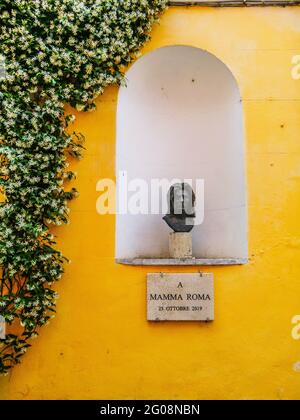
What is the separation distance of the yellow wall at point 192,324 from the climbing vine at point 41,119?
169 mm

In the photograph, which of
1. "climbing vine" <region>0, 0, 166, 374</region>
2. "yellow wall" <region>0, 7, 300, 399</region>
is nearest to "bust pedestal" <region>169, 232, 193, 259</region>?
"yellow wall" <region>0, 7, 300, 399</region>

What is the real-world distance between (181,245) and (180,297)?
1.53 feet

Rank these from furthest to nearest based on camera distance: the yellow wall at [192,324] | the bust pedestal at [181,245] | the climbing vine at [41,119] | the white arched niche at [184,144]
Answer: the white arched niche at [184,144]
the bust pedestal at [181,245]
the yellow wall at [192,324]
the climbing vine at [41,119]

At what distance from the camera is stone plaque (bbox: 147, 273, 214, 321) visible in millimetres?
3828

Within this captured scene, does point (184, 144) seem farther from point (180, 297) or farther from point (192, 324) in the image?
point (192, 324)

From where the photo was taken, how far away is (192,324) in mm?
3848

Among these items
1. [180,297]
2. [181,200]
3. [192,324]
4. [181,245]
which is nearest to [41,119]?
[181,200]

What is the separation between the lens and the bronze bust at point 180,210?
407cm

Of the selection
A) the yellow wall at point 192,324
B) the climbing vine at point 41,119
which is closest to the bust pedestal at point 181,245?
the yellow wall at point 192,324

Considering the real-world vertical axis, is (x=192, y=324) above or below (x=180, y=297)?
below

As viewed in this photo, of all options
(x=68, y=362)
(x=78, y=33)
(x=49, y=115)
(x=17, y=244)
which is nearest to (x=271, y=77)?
(x=78, y=33)

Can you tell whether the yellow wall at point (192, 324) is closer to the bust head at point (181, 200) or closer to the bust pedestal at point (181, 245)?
the bust pedestal at point (181, 245)

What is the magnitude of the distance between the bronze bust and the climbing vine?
35.5 inches
